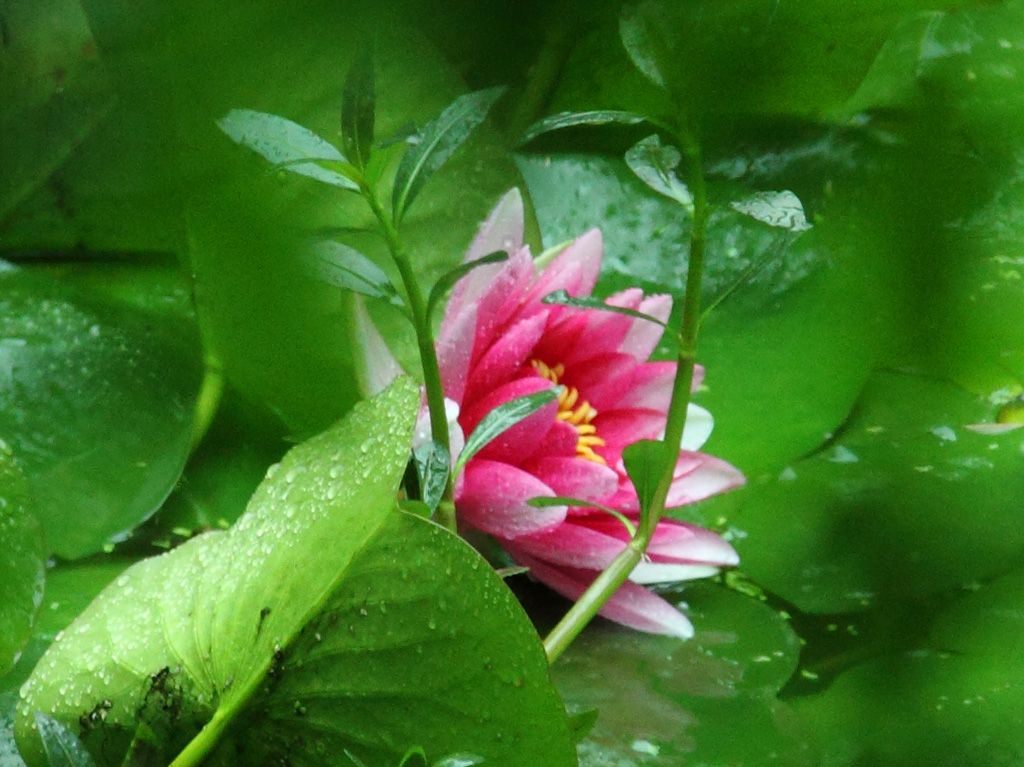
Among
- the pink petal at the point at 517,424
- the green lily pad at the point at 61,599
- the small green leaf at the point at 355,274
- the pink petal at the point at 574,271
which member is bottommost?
the green lily pad at the point at 61,599

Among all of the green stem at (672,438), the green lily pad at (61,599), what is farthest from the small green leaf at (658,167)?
the green lily pad at (61,599)

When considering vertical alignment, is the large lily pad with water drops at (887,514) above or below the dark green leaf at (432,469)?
below

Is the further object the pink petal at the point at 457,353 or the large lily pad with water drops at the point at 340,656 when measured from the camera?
the pink petal at the point at 457,353

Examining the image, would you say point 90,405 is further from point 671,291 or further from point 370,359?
point 671,291

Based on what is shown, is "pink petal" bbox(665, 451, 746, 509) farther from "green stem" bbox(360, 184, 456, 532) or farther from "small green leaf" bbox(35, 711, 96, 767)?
"small green leaf" bbox(35, 711, 96, 767)

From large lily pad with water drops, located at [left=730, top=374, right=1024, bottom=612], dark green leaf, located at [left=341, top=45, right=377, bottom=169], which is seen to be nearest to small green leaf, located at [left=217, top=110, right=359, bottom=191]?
dark green leaf, located at [left=341, top=45, right=377, bottom=169]

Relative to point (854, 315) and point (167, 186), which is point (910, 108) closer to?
point (854, 315)

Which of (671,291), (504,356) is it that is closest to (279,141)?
(504,356)

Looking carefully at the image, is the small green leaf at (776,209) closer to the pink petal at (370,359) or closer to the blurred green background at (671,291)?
the blurred green background at (671,291)
